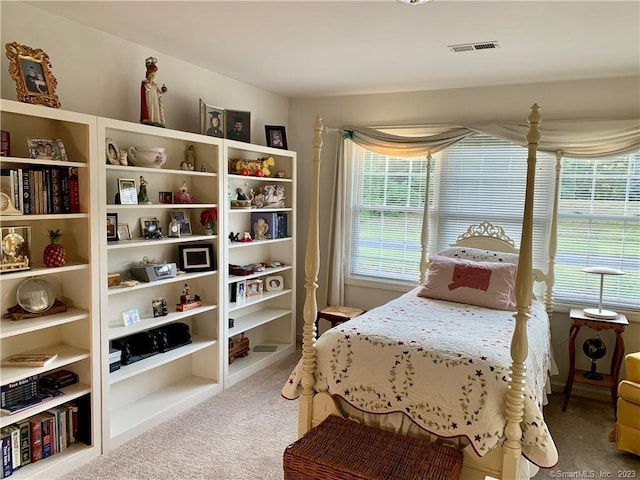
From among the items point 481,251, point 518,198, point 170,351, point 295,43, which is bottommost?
point 170,351

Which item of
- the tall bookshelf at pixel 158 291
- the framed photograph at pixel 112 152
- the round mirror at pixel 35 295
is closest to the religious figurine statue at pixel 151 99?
the tall bookshelf at pixel 158 291

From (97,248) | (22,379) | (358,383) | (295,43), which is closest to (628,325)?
(358,383)

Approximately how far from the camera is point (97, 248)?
260cm

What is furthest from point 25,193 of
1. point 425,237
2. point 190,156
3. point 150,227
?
point 425,237

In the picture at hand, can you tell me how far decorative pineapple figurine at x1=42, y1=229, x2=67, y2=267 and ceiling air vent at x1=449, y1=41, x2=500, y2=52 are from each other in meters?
2.60

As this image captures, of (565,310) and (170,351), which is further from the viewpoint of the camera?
(565,310)

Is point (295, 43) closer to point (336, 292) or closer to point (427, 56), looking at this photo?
point (427, 56)

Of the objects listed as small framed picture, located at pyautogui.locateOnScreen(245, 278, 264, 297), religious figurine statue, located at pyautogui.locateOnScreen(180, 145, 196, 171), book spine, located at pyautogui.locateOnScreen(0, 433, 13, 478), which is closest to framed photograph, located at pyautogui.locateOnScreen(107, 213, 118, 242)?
religious figurine statue, located at pyautogui.locateOnScreen(180, 145, 196, 171)

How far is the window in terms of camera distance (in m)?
3.66

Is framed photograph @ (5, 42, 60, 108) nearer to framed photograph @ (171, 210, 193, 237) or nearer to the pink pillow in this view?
framed photograph @ (171, 210, 193, 237)

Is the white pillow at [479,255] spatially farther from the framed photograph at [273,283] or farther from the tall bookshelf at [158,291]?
the tall bookshelf at [158,291]

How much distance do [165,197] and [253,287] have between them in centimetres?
120

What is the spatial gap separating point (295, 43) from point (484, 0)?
3.96 ft

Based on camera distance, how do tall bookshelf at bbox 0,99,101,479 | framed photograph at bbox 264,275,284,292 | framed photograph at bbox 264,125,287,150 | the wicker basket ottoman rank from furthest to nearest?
framed photograph at bbox 264,275,284,292 → framed photograph at bbox 264,125,287,150 → tall bookshelf at bbox 0,99,101,479 → the wicker basket ottoman
